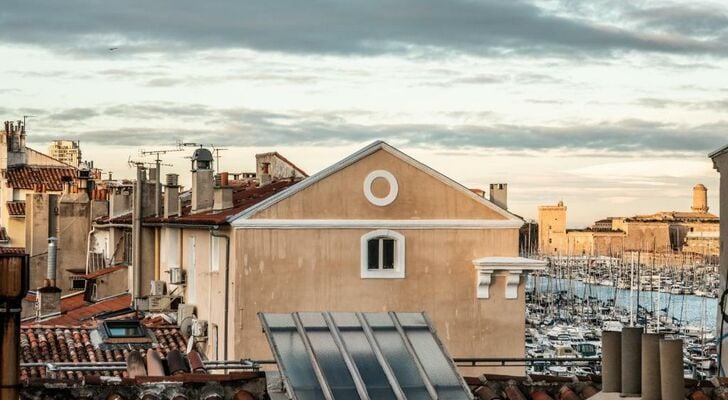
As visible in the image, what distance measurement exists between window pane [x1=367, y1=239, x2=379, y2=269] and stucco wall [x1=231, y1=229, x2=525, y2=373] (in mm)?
209

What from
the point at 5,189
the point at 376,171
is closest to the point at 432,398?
the point at 376,171

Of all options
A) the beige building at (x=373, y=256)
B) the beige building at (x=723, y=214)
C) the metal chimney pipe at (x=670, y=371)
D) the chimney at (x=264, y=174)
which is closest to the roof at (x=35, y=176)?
the chimney at (x=264, y=174)

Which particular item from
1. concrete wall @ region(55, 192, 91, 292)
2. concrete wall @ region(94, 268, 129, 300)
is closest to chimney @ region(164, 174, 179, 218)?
concrete wall @ region(94, 268, 129, 300)

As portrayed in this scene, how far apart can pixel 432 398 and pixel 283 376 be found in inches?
37.6

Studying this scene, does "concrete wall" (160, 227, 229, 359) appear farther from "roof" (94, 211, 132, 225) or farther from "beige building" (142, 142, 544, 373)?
"roof" (94, 211, 132, 225)

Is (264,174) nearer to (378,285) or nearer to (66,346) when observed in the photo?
(378,285)

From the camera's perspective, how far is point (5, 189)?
56.1 m

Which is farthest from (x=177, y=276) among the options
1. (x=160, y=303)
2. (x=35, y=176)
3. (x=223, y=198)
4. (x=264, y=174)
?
(x=35, y=176)

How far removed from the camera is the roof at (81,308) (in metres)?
26.5

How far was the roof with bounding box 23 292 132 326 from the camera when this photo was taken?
26516 millimetres

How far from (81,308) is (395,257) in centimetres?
842

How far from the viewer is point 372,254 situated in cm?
2362

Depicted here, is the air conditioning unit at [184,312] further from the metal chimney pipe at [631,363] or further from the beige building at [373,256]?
the metal chimney pipe at [631,363]

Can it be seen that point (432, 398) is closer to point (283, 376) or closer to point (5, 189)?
point (283, 376)
